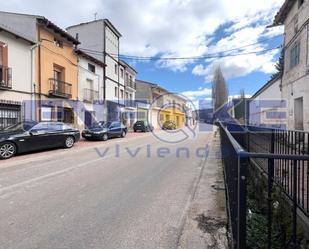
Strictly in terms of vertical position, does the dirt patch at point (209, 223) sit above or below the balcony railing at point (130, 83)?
below

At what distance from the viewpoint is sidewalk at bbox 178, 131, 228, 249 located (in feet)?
11.4

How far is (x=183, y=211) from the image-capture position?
4648 millimetres

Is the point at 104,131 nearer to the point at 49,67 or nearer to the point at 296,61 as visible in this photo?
the point at 49,67

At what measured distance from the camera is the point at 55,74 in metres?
19.6

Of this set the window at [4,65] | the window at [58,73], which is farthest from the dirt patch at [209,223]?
the window at [58,73]

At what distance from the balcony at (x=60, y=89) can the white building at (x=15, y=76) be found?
181 centimetres

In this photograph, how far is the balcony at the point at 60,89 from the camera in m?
18.2

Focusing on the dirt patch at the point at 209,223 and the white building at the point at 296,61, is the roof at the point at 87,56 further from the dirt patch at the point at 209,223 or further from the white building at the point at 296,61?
the dirt patch at the point at 209,223

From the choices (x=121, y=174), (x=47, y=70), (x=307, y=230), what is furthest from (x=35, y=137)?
(x=307, y=230)

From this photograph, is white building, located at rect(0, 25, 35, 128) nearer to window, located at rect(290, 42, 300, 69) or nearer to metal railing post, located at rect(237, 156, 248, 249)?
window, located at rect(290, 42, 300, 69)

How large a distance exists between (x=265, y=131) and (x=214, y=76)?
5413 centimetres

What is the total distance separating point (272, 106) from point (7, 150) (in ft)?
47.3

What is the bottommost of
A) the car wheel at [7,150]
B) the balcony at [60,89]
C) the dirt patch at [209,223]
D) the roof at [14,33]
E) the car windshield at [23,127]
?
the dirt patch at [209,223]

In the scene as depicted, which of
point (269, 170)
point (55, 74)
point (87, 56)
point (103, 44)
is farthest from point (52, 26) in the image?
point (269, 170)
